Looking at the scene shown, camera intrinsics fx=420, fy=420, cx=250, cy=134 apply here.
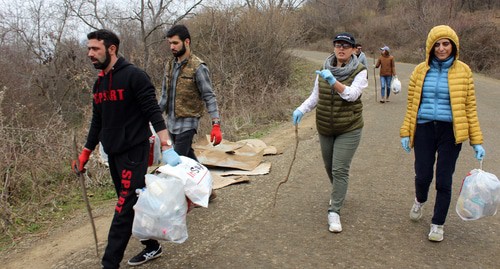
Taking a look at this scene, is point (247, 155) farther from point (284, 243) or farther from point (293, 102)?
point (293, 102)

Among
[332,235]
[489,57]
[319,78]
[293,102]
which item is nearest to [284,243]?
[332,235]

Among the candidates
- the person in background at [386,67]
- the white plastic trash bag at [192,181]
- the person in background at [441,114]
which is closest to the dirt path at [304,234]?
the person in background at [441,114]

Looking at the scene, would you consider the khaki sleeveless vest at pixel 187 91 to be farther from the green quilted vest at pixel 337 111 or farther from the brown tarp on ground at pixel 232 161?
the brown tarp on ground at pixel 232 161

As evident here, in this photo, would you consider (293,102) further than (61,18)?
No

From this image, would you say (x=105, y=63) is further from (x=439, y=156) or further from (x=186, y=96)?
(x=439, y=156)

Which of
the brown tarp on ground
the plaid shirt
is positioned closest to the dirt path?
the brown tarp on ground

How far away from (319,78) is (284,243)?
155cm

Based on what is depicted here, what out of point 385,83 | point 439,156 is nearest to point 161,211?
point 439,156

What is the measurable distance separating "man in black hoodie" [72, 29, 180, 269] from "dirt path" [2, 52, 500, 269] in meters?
0.55

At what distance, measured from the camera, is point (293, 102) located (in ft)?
41.7

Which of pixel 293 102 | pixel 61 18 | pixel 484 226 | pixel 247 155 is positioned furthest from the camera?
pixel 61 18

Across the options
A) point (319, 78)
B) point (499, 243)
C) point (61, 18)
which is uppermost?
point (61, 18)

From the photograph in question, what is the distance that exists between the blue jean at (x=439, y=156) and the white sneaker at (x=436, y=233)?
4 centimetres

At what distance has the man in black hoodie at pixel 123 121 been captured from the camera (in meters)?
3.03
